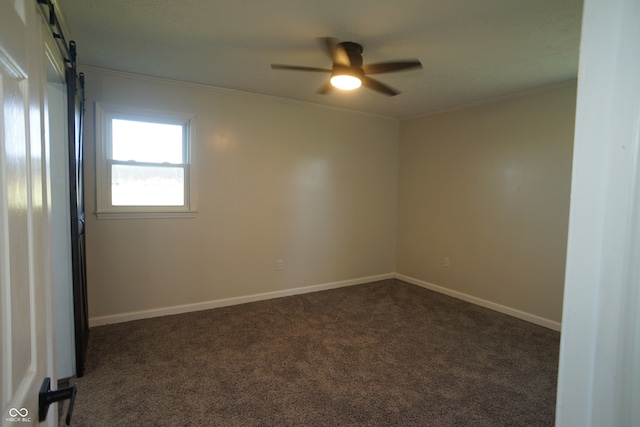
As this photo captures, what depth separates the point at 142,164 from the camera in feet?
11.4

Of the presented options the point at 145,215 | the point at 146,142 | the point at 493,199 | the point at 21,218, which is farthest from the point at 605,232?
the point at 493,199

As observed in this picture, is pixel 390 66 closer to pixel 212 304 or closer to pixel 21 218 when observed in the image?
pixel 21 218

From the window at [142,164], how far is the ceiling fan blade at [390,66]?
2.14m

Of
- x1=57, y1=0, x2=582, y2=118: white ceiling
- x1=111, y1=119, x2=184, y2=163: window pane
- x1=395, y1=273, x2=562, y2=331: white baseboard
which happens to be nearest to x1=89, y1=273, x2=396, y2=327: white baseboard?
x1=395, y1=273, x2=562, y2=331: white baseboard

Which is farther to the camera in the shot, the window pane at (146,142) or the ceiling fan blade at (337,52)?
the window pane at (146,142)

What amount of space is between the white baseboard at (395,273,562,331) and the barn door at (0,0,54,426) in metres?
3.72

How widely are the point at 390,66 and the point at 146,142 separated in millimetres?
2652

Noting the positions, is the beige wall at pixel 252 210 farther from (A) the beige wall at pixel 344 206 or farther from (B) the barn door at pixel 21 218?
(B) the barn door at pixel 21 218

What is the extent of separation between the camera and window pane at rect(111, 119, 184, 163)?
3365mm

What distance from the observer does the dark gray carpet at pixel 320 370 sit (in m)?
2.09

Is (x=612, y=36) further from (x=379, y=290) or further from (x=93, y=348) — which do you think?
(x=379, y=290)

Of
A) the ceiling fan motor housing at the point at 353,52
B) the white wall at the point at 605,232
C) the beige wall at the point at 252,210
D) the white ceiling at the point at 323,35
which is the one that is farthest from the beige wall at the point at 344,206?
the white wall at the point at 605,232

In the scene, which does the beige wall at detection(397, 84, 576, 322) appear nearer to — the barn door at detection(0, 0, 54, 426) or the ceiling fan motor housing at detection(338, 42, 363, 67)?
the ceiling fan motor housing at detection(338, 42, 363, 67)

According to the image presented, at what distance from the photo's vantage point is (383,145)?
16.8 feet
